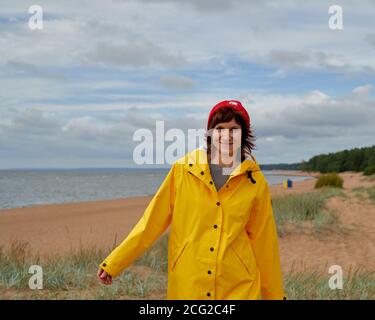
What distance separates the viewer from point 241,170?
2863mm

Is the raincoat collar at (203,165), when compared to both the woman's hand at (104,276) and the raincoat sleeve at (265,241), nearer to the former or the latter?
the raincoat sleeve at (265,241)

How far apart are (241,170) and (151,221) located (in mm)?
600

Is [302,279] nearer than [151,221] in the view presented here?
No

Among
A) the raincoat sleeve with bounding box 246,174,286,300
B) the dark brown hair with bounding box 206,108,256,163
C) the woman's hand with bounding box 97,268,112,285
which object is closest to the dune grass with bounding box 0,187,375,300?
the woman's hand with bounding box 97,268,112,285

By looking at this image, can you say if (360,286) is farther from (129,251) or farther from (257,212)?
(129,251)

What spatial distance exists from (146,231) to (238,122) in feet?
2.73

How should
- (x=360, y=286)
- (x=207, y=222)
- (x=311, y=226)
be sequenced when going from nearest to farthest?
(x=207, y=222) < (x=360, y=286) < (x=311, y=226)

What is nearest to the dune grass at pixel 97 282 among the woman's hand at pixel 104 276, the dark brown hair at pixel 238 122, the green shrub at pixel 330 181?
the woman's hand at pixel 104 276

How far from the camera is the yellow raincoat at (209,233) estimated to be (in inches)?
109

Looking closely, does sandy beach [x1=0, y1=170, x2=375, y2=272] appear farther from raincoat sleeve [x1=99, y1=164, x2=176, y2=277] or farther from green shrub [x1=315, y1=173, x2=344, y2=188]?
green shrub [x1=315, y1=173, x2=344, y2=188]

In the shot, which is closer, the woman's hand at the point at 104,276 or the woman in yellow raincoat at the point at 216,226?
the woman in yellow raincoat at the point at 216,226

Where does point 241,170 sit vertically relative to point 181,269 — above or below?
above

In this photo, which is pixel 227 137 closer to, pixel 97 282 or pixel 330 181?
pixel 97 282

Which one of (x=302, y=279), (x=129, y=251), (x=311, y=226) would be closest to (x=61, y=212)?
(x=311, y=226)
